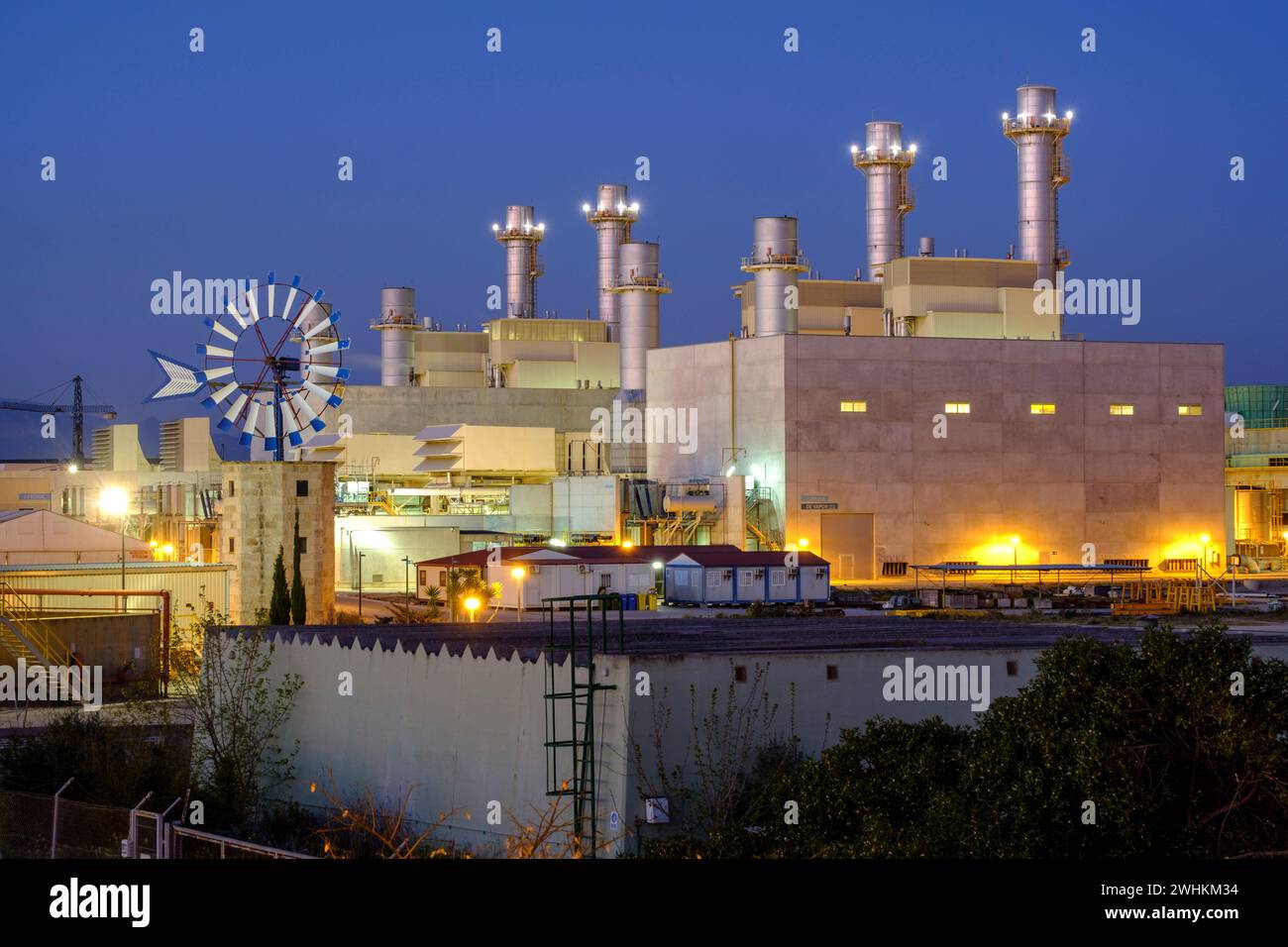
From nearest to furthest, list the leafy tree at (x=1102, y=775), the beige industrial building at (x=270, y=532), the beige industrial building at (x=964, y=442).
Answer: the leafy tree at (x=1102, y=775) < the beige industrial building at (x=270, y=532) < the beige industrial building at (x=964, y=442)

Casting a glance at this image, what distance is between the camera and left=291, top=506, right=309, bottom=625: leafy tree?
176ft

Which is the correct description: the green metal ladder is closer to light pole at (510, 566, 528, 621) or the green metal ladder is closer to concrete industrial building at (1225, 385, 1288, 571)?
light pole at (510, 566, 528, 621)

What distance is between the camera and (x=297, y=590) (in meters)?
54.5

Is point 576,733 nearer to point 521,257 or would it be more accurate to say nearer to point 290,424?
point 290,424

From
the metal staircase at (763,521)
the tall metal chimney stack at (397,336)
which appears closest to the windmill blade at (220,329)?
the metal staircase at (763,521)

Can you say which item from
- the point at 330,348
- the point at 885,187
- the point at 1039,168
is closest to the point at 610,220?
the point at 885,187

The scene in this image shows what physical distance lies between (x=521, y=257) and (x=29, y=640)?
87.3 metres

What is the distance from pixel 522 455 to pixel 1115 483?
1407 inches

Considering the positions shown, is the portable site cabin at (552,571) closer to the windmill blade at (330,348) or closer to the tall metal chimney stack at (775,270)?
the windmill blade at (330,348)

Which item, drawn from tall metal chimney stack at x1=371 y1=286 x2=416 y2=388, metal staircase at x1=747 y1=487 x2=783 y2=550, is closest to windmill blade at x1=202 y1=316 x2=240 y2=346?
metal staircase at x1=747 y1=487 x2=783 y2=550

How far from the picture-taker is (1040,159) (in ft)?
317

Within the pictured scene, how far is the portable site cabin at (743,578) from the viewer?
6925 cm

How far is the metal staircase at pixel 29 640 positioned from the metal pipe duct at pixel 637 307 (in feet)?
193
